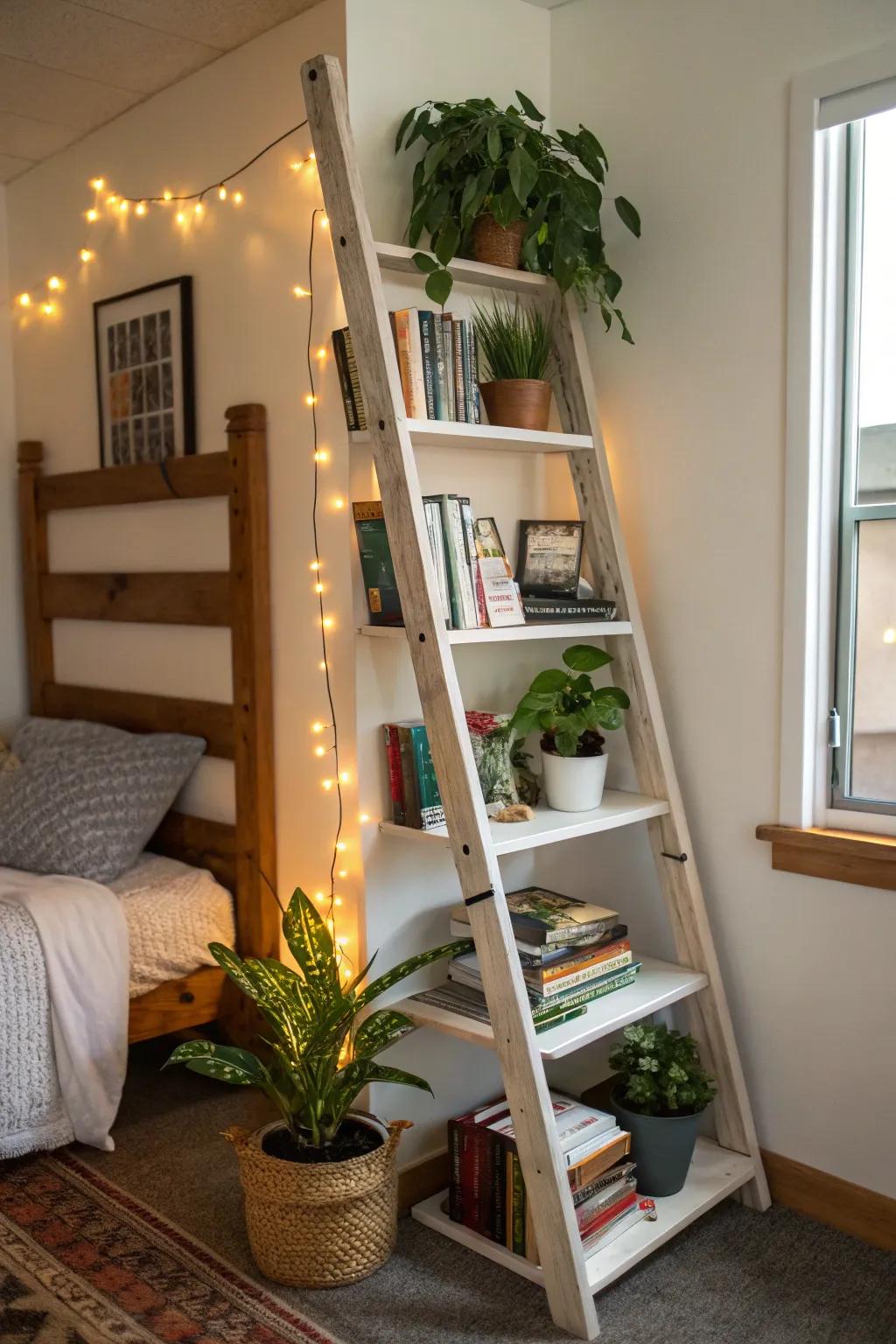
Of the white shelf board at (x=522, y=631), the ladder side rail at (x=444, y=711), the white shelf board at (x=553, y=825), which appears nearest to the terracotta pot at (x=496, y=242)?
the ladder side rail at (x=444, y=711)

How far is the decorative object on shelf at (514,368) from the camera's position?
7.81 ft

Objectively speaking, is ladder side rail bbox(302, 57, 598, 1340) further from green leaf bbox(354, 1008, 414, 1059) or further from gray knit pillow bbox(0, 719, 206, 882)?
gray knit pillow bbox(0, 719, 206, 882)

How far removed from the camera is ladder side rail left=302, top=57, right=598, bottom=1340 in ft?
6.59

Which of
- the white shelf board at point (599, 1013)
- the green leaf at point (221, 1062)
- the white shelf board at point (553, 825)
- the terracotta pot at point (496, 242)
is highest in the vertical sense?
the terracotta pot at point (496, 242)

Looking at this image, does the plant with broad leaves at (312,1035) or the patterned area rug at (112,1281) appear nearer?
the patterned area rug at (112,1281)

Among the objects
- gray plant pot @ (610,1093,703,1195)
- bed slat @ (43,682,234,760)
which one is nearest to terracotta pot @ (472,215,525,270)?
bed slat @ (43,682,234,760)

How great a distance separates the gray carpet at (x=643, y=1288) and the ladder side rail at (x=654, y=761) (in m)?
0.16

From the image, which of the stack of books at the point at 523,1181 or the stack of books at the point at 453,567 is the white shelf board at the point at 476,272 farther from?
the stack of books at the point at 523,1181

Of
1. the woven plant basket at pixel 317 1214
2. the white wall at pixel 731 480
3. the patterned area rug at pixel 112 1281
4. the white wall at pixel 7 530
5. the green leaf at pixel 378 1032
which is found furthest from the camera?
the white wall at pixel 7 530

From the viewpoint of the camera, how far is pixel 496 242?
2.38 meters

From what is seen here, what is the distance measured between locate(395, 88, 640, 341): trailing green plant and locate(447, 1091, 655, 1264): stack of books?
Result: 158 cm

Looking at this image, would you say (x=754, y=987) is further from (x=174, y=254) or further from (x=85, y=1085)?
(x=174, y=254)

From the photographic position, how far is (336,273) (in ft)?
8.08

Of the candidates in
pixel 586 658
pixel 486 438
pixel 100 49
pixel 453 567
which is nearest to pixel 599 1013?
pixel 586 658
